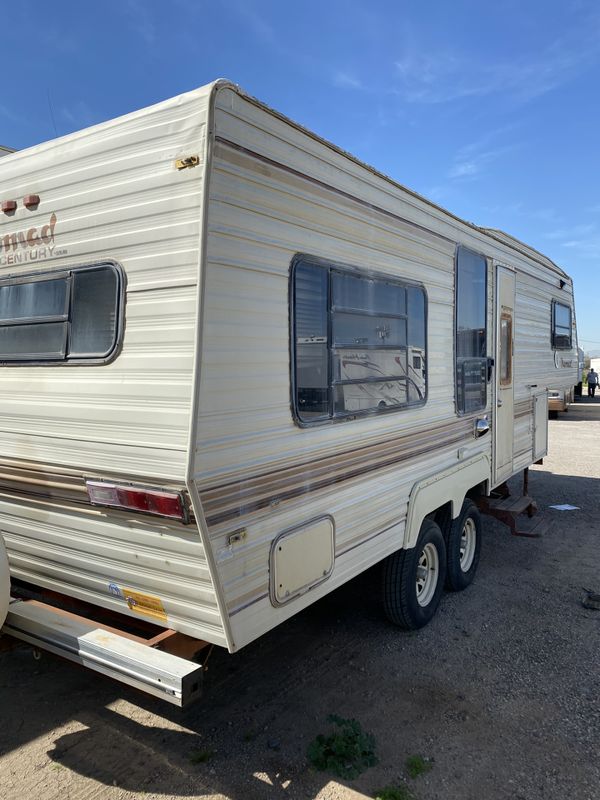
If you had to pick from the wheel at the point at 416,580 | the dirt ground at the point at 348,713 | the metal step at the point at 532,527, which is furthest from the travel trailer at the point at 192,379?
the metal step at the point at 532,527

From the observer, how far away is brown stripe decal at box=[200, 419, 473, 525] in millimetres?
2334

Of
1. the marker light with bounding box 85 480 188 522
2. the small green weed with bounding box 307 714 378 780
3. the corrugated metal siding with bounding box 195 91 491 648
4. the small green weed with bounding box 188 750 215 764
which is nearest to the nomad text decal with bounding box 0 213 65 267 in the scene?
the corrugated metal siding with bounding box 195 91 491 648

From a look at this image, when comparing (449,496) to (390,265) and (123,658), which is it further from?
(123,658)

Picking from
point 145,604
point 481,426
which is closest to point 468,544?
point 481,426

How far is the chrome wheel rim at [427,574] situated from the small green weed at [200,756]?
193cm

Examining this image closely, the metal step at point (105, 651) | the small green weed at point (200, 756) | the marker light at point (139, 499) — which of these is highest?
the marker light at point (139, 499)

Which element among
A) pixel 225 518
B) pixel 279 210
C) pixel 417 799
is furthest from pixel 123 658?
pixel 279 210

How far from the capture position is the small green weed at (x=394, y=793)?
2.61m

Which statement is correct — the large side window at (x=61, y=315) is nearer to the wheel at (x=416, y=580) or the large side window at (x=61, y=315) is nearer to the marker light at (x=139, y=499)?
the marker light at (x=139, y=499)

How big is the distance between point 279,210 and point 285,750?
→ 263 cm

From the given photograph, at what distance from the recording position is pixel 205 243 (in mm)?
2266

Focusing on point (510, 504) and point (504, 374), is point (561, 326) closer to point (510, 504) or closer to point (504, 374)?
point (504, 374)

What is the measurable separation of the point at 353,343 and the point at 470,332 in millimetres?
1981

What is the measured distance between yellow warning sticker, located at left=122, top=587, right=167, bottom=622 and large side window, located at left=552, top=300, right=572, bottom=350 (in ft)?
21.6
